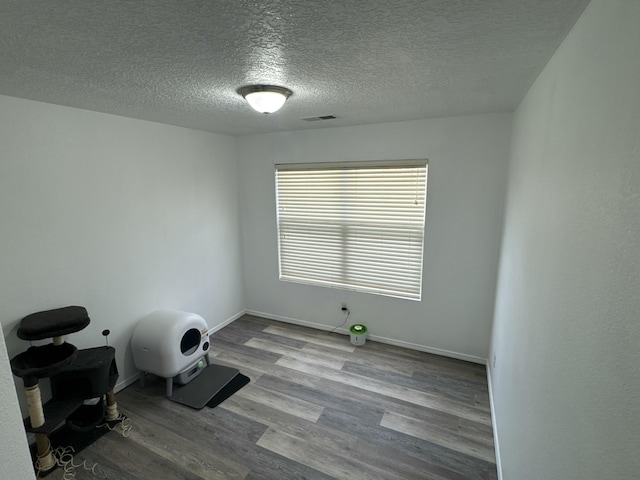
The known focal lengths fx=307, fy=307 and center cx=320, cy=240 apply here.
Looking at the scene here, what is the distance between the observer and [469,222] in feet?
9.58

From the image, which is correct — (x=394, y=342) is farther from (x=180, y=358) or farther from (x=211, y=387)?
(x=180, y=358)

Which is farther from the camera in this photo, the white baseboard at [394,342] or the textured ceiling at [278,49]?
the white baseboard at [394,342]

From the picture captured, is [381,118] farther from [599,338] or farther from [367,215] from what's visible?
[599,338]

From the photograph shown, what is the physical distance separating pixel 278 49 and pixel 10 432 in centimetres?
154

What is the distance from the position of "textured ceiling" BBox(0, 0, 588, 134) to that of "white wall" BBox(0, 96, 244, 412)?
366mm

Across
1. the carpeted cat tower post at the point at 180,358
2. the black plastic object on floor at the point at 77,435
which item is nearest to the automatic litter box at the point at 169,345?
the carpeted cat tower post at the point at 180,358

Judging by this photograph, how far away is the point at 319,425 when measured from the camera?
93.4 inches

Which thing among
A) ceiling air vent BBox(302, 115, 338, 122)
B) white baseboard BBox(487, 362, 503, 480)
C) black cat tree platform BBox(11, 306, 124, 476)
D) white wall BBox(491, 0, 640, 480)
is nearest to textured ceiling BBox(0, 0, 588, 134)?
white wall BBox(491, 0, 640, 480)

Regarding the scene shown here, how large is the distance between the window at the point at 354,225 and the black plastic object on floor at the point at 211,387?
1348 millimetres

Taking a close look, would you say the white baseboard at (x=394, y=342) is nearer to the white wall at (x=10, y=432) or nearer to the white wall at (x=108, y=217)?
the white wall at (x=108, y=217)

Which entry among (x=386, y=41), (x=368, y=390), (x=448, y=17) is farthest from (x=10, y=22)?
(x=368, y=390)

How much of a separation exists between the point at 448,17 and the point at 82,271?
9.33 ft

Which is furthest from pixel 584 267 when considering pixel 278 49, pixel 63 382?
pixel 63 382

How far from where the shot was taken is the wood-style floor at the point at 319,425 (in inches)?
79.5
